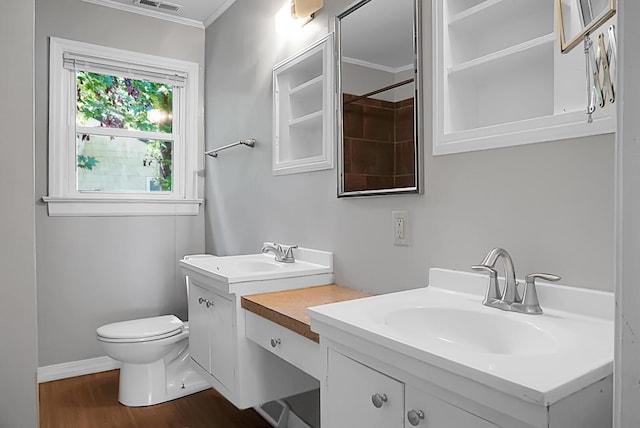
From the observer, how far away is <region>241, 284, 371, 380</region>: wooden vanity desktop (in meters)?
1.38

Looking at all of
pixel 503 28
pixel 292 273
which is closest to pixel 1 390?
pixel 292 273

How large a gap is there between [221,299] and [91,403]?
1373 mm

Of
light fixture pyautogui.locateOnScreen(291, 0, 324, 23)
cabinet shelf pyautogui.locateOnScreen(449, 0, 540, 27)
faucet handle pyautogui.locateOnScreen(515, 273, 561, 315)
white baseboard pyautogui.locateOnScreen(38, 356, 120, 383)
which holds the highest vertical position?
light fixture pyautogui.locateOnScreen(291, 0, 324, 23)

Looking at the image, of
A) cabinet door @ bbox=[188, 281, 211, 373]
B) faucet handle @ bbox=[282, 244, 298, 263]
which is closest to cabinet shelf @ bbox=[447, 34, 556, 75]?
faucet handle @ bbox=[282, 244, 298, 263]

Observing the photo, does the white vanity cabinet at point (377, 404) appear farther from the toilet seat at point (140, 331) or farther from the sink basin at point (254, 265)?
the toilet seat at point (140, 331)

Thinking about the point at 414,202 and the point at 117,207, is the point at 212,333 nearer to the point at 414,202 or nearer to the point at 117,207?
the point at 414,202

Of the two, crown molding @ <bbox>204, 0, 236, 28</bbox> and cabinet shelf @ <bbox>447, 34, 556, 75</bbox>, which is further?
crown molding @ <bbox>204, 0, 236, 28</bbox>

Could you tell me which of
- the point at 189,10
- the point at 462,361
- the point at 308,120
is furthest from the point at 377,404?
the point at 189,10

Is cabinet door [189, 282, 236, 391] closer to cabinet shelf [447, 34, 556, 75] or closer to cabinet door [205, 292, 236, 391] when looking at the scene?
cabinet door [205, 292, 236, 391]

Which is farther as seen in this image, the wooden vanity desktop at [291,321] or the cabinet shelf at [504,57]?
the wooden vanity desktop at [291,321]

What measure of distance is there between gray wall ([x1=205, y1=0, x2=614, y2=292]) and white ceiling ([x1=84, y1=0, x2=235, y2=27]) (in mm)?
88

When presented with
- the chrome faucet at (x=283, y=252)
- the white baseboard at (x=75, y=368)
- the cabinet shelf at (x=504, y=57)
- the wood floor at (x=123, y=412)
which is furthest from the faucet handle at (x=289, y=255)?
the white baseboard at (x=75, y=368)

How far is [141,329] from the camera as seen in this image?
8.45ft

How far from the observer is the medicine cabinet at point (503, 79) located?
3.72ft
